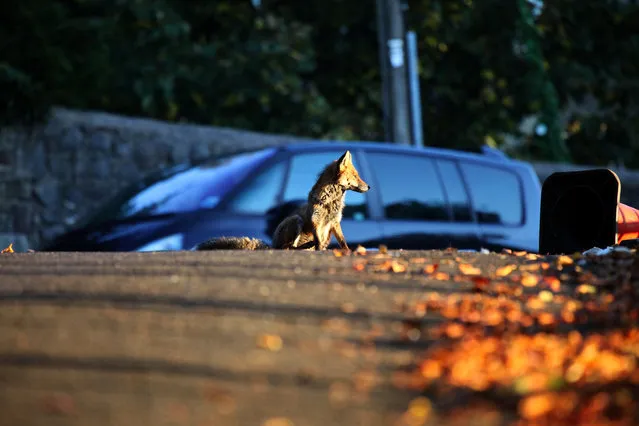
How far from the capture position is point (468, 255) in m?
7.58

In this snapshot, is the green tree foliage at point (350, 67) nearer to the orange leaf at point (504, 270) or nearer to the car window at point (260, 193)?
the car window at point (260, 193)

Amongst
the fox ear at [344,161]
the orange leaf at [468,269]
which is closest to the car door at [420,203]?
the fox ear at [344,161]

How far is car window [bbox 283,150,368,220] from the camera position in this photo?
975 cm

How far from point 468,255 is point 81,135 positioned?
8.91m

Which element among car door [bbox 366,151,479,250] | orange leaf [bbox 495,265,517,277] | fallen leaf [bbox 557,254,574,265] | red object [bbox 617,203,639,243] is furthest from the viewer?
car door [bbox 366,151,479,250]

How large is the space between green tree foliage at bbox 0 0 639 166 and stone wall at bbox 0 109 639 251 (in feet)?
2.77

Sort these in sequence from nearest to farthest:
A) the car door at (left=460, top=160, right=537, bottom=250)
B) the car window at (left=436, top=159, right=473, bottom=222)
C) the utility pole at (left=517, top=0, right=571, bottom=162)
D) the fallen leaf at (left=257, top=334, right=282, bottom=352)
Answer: the fallen leaf at (left=257, top=334, right=282, bottom=352), the car window at (left=436, top=159, right=473, bottom=222), the car door at (left=460, top=160, right=537, bottom=250), the utility pole at (left=517, top=0, right=571, bottom=162)

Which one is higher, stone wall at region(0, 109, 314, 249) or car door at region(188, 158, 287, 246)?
stone wall at region(0, 109, 314, 249)

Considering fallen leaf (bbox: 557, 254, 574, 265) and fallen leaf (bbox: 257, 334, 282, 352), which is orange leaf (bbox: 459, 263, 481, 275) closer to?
fallen leaf (bbox: 557, 254, 574, 265)

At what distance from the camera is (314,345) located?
4.66 meters

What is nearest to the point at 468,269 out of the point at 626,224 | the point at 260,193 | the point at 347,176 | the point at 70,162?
the point at 347,176

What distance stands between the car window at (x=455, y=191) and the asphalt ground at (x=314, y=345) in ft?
13.4

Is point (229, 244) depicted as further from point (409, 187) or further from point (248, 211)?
point (409, 187)

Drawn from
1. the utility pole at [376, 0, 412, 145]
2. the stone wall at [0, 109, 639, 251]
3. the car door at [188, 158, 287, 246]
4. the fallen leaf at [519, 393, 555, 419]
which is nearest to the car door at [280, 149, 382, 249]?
the car door at [188, 158, 287, 246]
